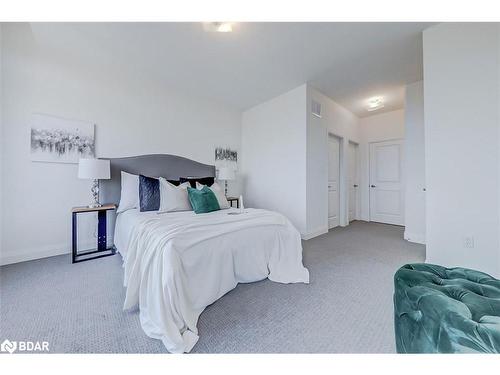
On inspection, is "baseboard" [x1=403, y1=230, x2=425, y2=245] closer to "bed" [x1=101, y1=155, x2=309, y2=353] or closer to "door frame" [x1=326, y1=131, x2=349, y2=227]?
"door frame" [x1=326, y1=131, x2=349, y2=227]

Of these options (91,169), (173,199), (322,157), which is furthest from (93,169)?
(322,157)

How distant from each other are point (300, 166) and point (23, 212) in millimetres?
3805

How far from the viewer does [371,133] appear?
5008mm

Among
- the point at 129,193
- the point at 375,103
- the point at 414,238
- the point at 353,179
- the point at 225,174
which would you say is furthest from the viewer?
the point at 353,179

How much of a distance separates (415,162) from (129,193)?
4588 mm

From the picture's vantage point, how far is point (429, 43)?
2.18 m

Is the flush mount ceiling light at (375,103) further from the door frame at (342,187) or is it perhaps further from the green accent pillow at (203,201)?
the green accent pillow at (203,201)

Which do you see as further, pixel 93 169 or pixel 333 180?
pixel 333 180

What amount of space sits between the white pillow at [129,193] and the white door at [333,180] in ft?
11.7

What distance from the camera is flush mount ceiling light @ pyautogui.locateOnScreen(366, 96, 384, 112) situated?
160 inches

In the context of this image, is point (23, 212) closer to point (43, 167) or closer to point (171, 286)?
point (43, 167)

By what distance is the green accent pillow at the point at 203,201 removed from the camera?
243 centimetres

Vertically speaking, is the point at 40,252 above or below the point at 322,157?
below

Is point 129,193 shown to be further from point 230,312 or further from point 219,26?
point 219,26
